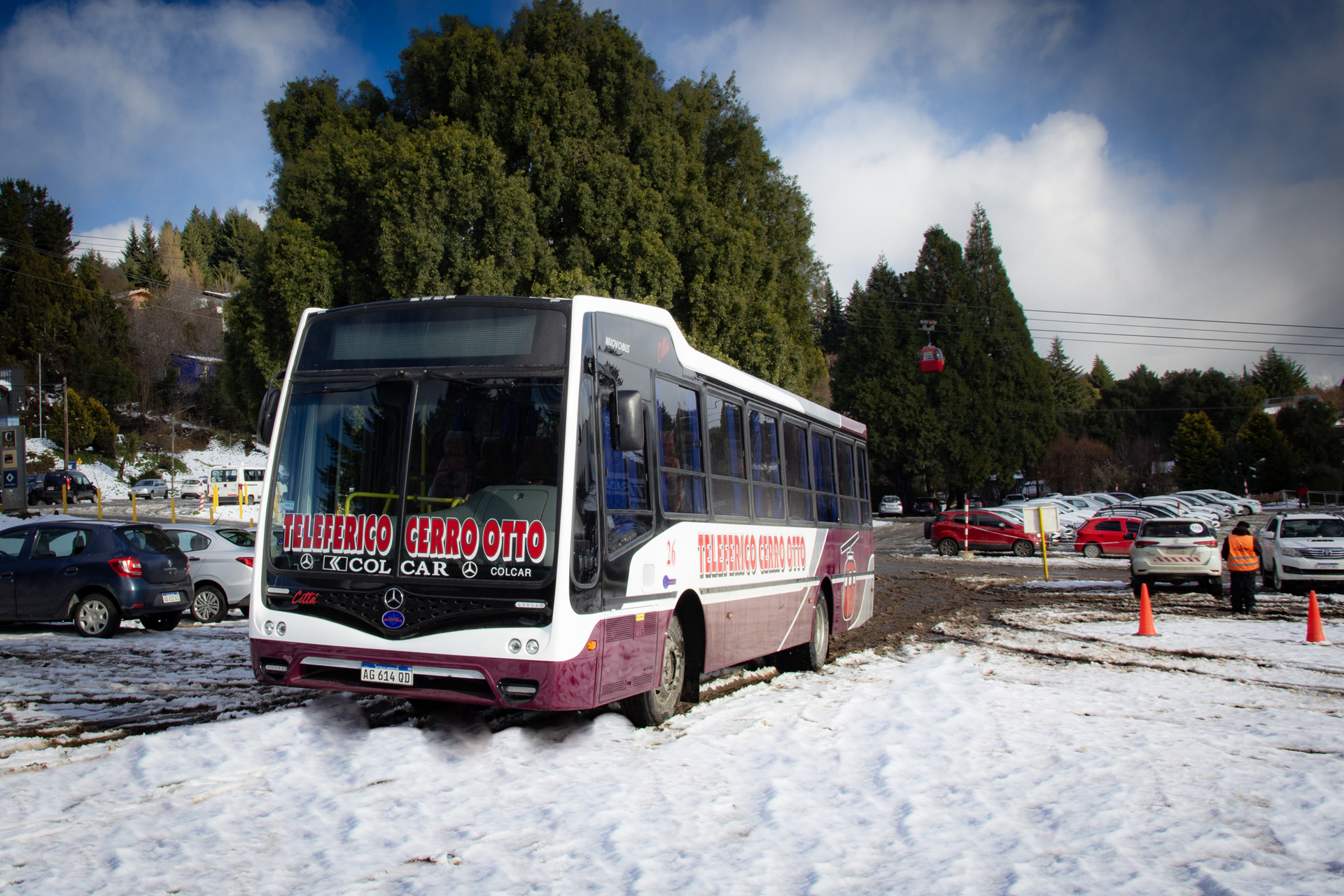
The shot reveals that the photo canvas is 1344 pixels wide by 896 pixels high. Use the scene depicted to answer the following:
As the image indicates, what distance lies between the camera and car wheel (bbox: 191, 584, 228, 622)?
15.7 metres

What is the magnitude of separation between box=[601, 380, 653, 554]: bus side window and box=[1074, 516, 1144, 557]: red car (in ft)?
100

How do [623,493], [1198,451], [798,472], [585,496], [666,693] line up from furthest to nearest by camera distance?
[1198,451], [798,472], [666,693], [623,493], [585,496]

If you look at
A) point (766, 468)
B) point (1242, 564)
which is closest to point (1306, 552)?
point (1242, 564)

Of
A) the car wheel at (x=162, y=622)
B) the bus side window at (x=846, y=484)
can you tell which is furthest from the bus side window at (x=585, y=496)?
the car wheel at (x=162, y=622)

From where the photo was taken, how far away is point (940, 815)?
17.7ft

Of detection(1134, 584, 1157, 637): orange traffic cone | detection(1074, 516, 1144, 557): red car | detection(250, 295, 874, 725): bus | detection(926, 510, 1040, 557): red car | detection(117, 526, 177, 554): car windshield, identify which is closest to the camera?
detection(250, 295, 874, 725): bus

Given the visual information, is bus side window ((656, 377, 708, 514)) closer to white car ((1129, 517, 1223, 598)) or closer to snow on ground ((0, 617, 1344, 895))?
snow on ground ((0, 617, 1344, 895))

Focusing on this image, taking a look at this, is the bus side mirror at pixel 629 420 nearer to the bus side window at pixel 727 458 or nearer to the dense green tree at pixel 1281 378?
the bus side window at pixel 727 458

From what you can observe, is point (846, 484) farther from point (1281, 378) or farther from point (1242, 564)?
point (1281, 378)

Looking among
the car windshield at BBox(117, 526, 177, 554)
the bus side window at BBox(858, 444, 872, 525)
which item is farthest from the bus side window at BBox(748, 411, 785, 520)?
the car windshield at BBox(117, 526, 177, 554)

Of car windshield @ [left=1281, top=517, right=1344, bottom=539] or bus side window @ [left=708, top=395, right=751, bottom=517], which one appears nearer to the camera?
bus side window @ [left=708, top=395, right=751, bottom=517]

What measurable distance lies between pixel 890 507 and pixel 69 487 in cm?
4886

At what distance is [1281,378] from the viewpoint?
10094 centimetres

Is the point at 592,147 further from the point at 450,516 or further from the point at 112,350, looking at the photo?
the point at 112,350
